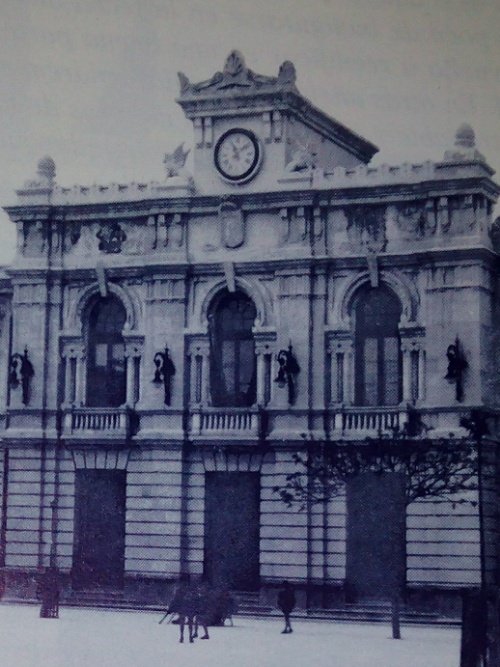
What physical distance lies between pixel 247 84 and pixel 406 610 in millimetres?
11306

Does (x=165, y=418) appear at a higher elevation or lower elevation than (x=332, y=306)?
lower

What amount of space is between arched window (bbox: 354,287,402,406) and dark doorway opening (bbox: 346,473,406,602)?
199cm

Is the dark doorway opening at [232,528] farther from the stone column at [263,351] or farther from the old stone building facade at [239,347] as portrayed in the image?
the stone column at [263,351]

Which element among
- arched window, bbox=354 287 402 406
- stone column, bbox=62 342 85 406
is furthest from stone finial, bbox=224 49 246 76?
stone column, bbox=62 342 85 406

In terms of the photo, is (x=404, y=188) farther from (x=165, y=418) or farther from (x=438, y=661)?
(x=438, y=661)

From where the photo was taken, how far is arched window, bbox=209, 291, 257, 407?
34.9 meters

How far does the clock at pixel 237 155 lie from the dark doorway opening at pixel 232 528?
251 inches

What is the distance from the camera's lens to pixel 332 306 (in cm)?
3441

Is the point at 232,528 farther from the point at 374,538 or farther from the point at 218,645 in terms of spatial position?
the point at 218,645

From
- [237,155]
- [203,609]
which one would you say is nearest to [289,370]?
[237,155]

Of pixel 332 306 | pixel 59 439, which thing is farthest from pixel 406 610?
pixel 59 439

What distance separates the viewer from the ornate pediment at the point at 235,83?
110 ft

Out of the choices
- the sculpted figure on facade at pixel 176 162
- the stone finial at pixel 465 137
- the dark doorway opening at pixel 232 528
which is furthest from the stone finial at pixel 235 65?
the dark doorway opening at pixel 232 528

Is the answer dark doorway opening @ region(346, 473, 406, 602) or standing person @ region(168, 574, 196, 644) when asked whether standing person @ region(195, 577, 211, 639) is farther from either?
dark doorway opening @ region(346, 473, 406, 602)
